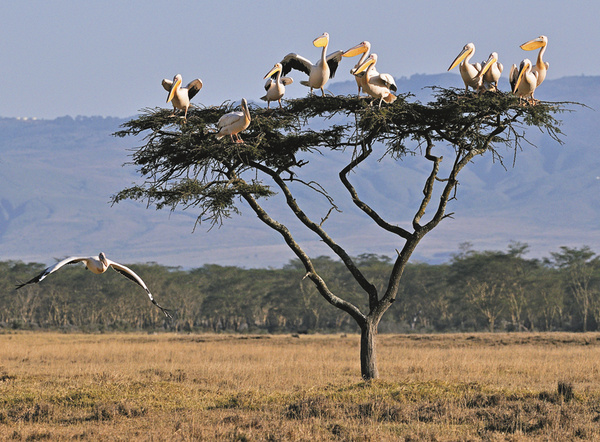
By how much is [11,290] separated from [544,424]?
2482 inches

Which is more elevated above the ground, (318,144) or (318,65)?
(318,65)

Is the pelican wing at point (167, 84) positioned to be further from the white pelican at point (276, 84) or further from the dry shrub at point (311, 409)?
the dry shrub at point (311, 409)

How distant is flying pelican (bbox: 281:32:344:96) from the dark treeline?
46076 mm

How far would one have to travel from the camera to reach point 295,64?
1666 cm

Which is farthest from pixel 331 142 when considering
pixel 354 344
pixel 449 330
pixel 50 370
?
pixel 449 330

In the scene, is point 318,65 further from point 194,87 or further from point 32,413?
point 32,413

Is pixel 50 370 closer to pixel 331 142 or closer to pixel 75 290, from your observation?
pixel 331 142

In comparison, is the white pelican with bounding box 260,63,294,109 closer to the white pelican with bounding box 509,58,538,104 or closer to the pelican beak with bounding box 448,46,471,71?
the pelican beak with bounding box 448,46,471,71

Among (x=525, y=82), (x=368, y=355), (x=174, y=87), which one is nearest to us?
(x=525, y=82)

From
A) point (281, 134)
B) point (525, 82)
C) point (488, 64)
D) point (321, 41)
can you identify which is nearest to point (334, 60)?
point (321, 41)

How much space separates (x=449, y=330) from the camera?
65.1 metres

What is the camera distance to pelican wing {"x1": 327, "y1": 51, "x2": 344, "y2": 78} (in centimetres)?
1606

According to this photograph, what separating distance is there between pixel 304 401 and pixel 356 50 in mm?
6806

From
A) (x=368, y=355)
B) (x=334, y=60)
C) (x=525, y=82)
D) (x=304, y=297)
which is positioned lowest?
(x=368, y=355)
